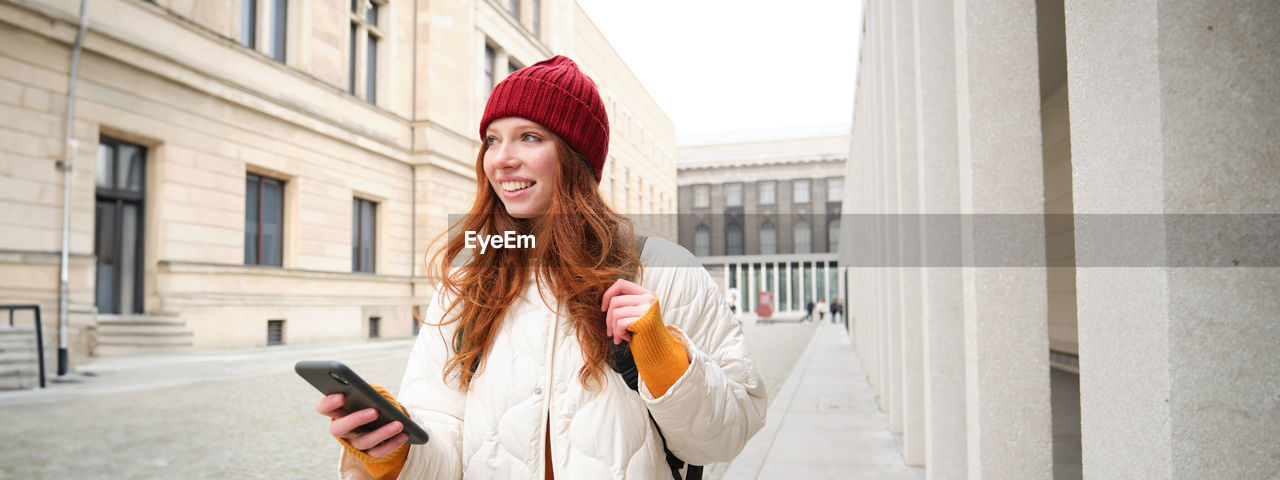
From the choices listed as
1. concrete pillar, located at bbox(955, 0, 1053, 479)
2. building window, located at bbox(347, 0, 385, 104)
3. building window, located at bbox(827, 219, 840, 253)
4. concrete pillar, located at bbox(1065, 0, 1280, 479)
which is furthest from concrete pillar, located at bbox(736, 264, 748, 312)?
concrete pillar, located at bbox(1065, 0, 1280, 479)

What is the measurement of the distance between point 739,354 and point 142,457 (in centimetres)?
576

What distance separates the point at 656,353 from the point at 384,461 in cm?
61

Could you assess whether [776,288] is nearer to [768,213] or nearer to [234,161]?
[768,213]

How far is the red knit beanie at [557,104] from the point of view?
5.96 feet

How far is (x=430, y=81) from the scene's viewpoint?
2364 cm

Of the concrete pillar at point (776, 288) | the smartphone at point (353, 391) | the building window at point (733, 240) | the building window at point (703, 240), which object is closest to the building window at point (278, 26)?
the smartphone at point (353, 391)

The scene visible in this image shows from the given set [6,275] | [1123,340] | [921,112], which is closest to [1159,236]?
[1123,340]

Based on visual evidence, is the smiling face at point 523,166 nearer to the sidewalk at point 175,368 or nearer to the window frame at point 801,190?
the sidewalk at point 175,368

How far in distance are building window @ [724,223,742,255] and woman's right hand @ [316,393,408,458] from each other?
66697 mm

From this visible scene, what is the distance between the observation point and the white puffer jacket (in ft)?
5.35

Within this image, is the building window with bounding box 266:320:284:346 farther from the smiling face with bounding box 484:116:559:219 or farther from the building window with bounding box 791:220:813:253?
the building window with bounding box 791:220:813:253

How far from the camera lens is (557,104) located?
6.00 feet

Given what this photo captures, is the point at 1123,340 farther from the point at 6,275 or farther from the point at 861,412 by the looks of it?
the point at 6,275

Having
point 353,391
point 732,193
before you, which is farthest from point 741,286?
point 353,391
